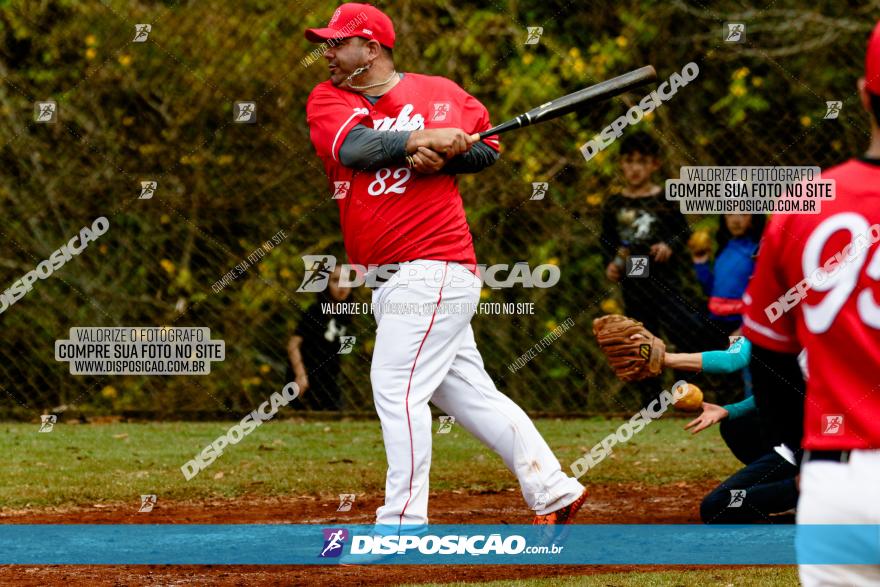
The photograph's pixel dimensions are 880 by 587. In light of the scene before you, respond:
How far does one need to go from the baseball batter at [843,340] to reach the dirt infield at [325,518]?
2.43 metres

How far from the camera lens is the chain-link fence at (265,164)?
9.84 meters

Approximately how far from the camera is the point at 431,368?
5.20 m

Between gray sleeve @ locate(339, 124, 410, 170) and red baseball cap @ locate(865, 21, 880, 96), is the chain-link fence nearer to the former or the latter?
gray sleeve @ locate(339, 124, 410, 170)

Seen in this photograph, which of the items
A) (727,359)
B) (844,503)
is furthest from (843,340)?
(727,359)

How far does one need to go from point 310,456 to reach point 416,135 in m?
3.82

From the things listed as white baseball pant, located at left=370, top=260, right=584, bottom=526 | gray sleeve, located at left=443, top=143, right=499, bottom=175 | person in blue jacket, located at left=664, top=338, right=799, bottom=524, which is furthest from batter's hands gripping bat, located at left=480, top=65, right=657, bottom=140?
person in blue jacket, located at left=664, top=338, right=799, bottom=524

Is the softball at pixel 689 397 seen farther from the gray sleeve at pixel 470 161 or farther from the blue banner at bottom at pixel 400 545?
the gray sleeve at pixel 470 161

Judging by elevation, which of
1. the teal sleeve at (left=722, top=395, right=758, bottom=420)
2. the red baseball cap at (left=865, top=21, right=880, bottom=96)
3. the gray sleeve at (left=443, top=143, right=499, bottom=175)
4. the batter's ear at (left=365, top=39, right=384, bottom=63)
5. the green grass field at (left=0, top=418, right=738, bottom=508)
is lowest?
the green grass field at (left=0, top=418, right=738, bottom=508)

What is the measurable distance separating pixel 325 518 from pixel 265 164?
4189mm

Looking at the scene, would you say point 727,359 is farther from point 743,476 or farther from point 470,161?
point 470,161

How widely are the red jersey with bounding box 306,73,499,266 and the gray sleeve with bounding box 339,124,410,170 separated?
5 centimetres

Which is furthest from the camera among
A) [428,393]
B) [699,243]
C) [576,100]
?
[699,243]

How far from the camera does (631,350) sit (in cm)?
573

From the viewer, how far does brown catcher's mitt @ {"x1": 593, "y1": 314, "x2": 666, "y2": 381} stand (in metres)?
5.72
